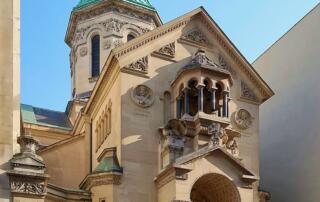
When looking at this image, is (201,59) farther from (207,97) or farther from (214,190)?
(214,190)

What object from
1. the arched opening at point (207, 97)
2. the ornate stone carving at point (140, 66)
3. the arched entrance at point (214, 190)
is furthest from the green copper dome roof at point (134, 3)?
the arched entrance at point (214, 190)

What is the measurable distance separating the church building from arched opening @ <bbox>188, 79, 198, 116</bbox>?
5 cm

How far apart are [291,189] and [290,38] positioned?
868 centimetres

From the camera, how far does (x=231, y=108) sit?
101ft

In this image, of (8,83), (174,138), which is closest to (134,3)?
(174,138)

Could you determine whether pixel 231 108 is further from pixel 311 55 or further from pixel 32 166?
pixel 32 166

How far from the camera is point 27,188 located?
1939 centimetres

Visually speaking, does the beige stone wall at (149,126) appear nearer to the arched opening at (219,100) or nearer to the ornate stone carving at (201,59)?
the ornate stone carving at (201,59)

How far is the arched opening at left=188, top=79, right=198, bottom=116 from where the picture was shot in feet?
93.9

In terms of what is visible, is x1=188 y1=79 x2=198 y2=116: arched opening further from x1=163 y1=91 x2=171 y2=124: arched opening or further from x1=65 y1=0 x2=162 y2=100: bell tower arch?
x1=65 y1=0 x2=162 y2=100: bell tower arch

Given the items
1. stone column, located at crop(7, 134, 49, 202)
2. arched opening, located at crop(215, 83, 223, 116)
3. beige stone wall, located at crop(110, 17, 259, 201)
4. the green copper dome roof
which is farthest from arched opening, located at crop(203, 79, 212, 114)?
the green copper dome roof

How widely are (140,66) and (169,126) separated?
10.7 feet

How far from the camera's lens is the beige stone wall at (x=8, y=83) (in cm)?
1891

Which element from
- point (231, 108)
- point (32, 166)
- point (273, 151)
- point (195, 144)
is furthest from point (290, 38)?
point (32, 166)
